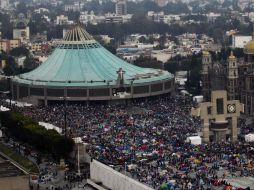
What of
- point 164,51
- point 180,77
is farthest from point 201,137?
point 164,51

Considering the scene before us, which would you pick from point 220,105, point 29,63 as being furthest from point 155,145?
point 29,63

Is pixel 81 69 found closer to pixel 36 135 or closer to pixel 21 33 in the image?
pixel 36 135

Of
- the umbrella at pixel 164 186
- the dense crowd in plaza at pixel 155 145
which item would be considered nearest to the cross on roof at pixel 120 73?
the dense crowd in plaza at pixel 155 145

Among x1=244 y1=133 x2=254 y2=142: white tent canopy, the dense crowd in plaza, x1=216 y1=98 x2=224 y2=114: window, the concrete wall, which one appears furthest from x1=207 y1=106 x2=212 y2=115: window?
the concrete wall

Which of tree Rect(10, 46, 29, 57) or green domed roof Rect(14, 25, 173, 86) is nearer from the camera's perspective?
green domed roof Rect(14, 25, 173, 86)

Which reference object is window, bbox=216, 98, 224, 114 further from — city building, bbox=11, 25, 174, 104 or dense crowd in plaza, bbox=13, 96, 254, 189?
city building, bbox=11, 25, 174, 104

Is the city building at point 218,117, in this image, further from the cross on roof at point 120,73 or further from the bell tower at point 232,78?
the cross on roof at point 120,73
